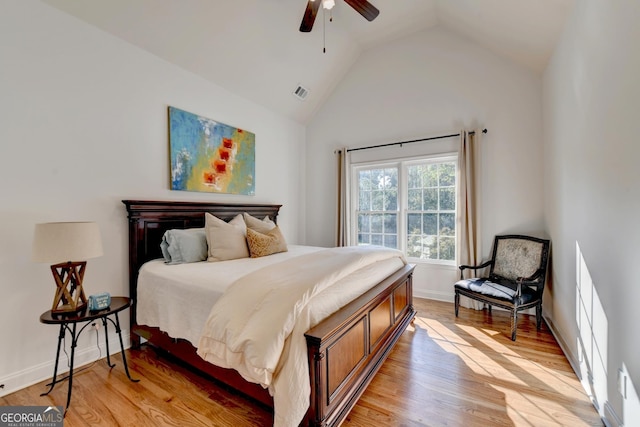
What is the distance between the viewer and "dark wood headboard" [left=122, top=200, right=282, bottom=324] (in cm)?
260

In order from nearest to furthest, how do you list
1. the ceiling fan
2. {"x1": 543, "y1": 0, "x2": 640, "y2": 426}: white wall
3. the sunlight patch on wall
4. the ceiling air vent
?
{"x1": 543, "y1": 0, "x2": 640, "y2": 426}: white wall < the sunlight patch on wall < the ceiling fan < the ceiling air vent

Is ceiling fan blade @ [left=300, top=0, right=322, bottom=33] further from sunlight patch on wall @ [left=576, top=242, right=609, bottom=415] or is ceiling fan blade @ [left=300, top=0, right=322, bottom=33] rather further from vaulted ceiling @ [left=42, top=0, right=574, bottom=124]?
sunlight patch on wall @ [left=576, top=242, right=609, bottom=415]

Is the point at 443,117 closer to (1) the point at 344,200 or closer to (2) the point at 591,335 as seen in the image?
(1) the point at 344,200

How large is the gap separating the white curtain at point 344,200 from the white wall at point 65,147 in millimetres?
2404

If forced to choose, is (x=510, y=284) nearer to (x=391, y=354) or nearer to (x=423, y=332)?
(x=423, y=332)

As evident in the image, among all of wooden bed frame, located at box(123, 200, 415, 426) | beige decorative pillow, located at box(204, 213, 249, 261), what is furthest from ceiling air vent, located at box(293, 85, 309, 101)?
beige decorative pillow, located at box(204, 213, 249, 261)

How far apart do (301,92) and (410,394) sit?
4.20 m

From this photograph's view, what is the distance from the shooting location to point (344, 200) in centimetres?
452

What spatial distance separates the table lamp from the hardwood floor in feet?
2.17

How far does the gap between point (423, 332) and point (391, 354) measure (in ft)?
2.02

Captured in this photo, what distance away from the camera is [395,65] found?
4.19 m

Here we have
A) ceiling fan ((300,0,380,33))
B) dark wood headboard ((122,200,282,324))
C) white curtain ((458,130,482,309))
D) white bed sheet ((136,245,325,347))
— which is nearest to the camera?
white bed sheet ((136,245,325,347))

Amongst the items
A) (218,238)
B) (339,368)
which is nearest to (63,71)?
(218,238)

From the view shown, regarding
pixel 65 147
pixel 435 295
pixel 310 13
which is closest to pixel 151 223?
pixel 65 147
